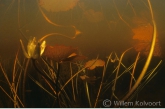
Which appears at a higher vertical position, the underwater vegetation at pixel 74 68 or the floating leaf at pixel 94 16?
the floating leaf at pixel 94 16

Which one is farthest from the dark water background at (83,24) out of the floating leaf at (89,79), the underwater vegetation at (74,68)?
the floating leaf at (89,79)

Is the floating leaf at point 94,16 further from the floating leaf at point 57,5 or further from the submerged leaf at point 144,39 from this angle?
the submerged leaf at point 144,39

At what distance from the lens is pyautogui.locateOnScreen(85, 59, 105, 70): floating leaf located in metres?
1.29

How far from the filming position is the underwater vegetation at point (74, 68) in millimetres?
1278

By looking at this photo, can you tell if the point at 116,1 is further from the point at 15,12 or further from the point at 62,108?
the point at 62,108

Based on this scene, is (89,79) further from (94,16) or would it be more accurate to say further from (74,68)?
(94,16)

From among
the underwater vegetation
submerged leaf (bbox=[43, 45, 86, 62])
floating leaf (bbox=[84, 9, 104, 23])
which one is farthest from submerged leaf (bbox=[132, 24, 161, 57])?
submerged leaf (bbox=[43, 45, 86, 62])

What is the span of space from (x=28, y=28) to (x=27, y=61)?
0.22 metres

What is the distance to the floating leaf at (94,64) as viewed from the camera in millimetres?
1295

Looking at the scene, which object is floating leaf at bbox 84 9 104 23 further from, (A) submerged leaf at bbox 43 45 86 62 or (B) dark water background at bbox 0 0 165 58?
(A) submerged leaf at bbox 43 45 86 62

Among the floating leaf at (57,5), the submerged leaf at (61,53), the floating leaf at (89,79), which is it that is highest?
the floating leaf at (57,5)

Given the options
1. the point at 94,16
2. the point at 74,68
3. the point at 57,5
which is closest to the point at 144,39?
the point at 94,16

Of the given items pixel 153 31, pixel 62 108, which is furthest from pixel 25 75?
pixel 153 31

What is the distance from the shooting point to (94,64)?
130cm
